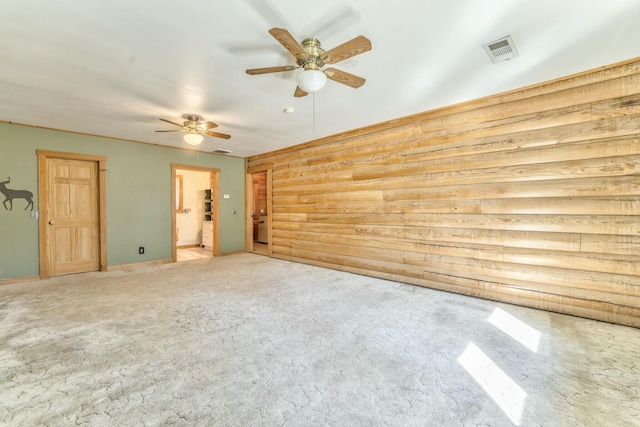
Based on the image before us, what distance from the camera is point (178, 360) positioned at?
2160mm

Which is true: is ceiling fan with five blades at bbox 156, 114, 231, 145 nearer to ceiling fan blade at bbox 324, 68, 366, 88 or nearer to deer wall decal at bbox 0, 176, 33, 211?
ceiling fan blade at bbox 324, 68, 366, 88

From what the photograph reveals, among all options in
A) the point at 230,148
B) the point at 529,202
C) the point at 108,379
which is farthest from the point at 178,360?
the point at 230,148

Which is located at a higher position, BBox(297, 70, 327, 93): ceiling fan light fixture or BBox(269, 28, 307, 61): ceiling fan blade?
BBox(269, 28, 307, 61): ceiling fan blade

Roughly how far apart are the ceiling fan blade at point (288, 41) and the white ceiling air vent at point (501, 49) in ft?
5.33

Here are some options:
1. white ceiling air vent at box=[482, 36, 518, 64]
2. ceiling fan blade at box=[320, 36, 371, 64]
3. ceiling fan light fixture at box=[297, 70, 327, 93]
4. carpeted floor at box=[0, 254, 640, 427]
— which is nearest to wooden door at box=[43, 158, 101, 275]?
carpeted floor at box=[0, 254, 640, 427]

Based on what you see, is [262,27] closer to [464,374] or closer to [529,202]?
[464,374]

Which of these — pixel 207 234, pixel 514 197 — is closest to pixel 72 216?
pixel 207 234

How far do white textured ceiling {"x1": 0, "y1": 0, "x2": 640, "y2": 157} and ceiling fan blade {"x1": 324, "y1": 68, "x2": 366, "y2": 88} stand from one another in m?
0.22

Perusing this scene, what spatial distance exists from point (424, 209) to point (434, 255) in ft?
2.29

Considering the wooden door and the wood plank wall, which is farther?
the wooden door

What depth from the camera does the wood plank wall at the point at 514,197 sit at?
2791 millimetres

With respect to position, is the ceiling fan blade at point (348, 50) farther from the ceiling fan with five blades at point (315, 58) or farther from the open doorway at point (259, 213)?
the open doorway at point (259, 213)

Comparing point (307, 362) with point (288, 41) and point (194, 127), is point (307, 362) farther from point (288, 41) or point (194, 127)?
point (194, 127)

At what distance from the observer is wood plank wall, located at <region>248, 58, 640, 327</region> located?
9.16ft
